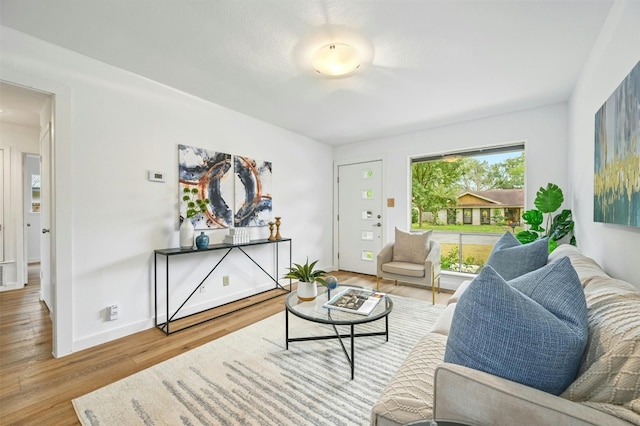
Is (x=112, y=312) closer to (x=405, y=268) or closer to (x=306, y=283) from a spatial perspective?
(x=306, y=283)

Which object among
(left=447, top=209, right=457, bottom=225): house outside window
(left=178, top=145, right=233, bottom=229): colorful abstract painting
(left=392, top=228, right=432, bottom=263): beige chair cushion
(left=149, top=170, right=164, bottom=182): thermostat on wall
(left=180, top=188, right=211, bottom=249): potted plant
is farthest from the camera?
(left=447, top=209, right=457, bottom=225): house outside window

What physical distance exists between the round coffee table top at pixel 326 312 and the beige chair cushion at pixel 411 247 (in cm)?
161

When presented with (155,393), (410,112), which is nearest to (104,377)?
(155,393)

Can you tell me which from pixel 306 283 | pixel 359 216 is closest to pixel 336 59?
pixel 306 283

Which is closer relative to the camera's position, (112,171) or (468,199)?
(112,171)

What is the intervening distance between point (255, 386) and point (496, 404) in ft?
4.80

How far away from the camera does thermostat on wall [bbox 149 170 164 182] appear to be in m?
2.63

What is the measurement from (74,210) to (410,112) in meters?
3.63

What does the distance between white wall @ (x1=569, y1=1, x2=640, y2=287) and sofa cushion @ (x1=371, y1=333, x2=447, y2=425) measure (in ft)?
3.99

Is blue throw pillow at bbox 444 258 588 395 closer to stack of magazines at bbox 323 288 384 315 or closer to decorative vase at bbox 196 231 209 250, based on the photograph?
stack of magazines at bbox 323 288 384 315

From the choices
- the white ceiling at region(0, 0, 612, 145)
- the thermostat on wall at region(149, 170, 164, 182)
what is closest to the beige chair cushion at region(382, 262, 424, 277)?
the white ceiling at region(0, 0, 612, 145)

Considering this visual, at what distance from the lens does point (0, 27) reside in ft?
6.12

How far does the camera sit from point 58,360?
2.04m

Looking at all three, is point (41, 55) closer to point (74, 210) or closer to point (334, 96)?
point (74, 210)
